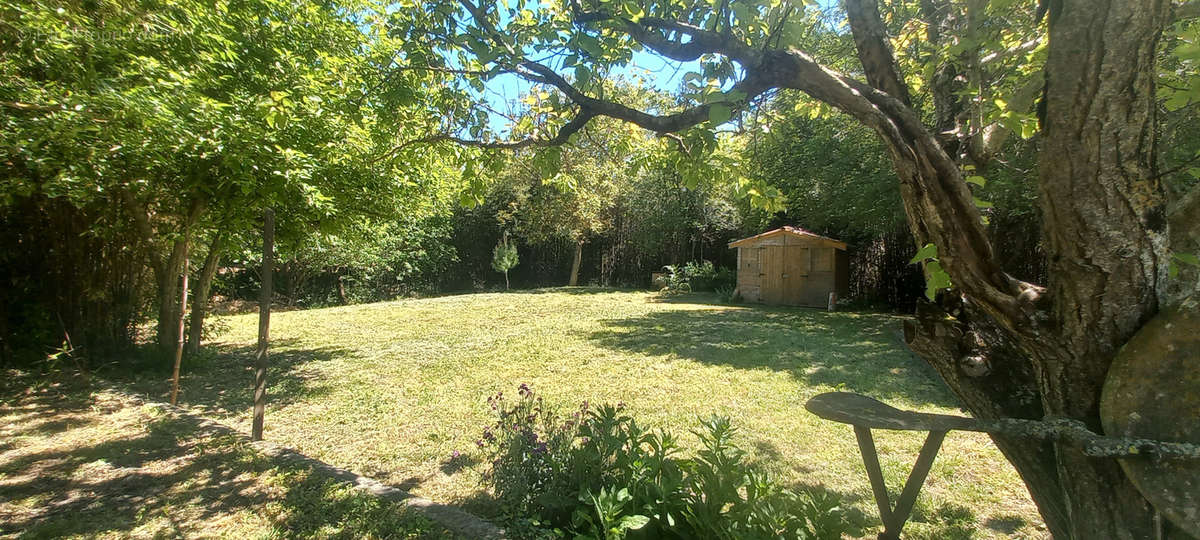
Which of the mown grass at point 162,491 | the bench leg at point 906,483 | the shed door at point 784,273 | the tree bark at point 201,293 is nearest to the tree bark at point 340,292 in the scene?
the tree bark at point 201,293

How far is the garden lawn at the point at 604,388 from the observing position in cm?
311

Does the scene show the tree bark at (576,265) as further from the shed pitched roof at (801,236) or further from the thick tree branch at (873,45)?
the thick tree branch at (873,45)

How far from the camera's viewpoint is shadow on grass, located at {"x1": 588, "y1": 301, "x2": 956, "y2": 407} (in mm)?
5375

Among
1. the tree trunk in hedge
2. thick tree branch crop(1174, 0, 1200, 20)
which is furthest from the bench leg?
the tree trunk in hedge

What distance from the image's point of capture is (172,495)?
2.81 meters

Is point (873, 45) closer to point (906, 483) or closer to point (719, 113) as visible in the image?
point (719, 113)

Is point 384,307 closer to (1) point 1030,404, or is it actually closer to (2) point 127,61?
(2) point 127,61

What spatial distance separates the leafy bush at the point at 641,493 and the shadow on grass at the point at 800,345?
3.23 meters

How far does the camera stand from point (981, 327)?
197 cm

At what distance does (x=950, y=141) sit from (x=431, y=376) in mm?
5306

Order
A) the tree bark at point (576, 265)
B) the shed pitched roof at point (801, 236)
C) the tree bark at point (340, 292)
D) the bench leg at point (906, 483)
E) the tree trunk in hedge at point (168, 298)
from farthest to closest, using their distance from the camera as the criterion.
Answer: the tree bark at point (576, 265), the tree bark at point (340, 292), the shed pitched roof at point (801, 236), the tree trunk in hedge at point (168, 298), the bench leg at point (906, 483)

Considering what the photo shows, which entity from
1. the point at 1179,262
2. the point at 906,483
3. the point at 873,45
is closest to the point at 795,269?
the point at 906,483

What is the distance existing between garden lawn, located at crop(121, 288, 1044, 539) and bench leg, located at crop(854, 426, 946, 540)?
0.33 metres

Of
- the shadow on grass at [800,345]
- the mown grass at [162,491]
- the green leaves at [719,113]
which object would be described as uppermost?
the green leaves at [719,113]
